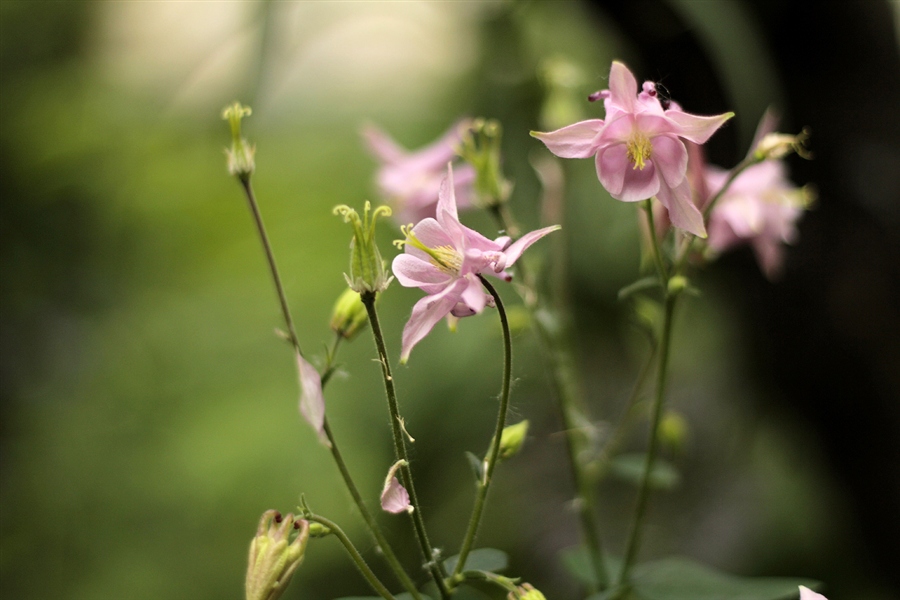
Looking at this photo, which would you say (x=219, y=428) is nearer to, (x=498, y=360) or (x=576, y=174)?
(x=498, y=360)

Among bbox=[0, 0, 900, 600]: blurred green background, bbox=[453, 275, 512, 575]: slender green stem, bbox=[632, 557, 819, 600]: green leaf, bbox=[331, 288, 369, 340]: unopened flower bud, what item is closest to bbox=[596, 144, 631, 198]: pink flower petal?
bbox=[453, 275, 512, 575]: slender green stem

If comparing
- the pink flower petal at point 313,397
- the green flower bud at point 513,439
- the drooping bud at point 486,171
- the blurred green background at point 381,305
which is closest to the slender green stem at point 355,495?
the pink flower petal at point 313,397

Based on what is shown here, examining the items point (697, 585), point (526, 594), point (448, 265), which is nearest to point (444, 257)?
point (448, 265)

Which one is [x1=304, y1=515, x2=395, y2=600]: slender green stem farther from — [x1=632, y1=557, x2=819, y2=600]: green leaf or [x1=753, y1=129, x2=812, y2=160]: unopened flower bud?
[x1=753, y1=129, x2=812, y2=160]: unopened flower bud

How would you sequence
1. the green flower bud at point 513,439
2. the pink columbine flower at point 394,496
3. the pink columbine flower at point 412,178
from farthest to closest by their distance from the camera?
1. the pink columbine flower at point 412,178
2. the green flower bud at point 513,439
3. the pink columbine flower at point 394,496

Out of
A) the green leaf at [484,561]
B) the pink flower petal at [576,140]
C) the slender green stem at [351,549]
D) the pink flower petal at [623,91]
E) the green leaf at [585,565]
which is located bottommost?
the green leaf at [585,565]

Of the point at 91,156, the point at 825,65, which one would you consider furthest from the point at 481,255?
the point at 91,156

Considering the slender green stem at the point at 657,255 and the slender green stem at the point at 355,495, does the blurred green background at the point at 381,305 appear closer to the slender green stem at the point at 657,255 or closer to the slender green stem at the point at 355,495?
the slender green stem at the point at 657,255
